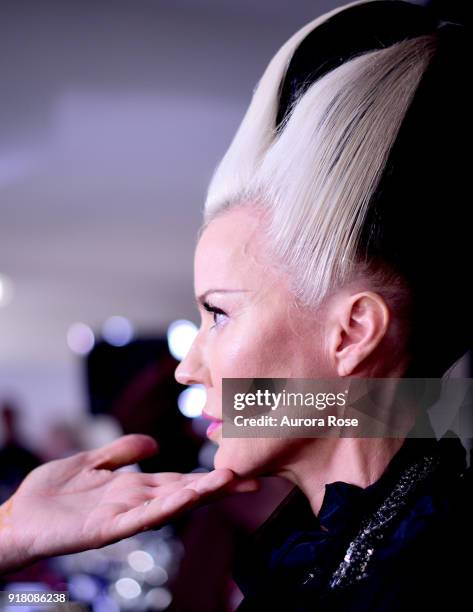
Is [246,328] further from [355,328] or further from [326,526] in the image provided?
[326,526]

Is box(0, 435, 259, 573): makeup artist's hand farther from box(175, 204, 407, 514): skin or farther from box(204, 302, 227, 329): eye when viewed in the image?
box(204, 302, 227, 329): eye

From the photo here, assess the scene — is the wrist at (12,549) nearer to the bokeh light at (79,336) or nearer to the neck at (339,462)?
the neck at (339,462)

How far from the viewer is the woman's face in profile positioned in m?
0.73

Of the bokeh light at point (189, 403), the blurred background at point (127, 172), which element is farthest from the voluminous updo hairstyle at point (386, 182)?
the bokeh light at point (189, 403)

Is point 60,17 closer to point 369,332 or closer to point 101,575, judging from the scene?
point 369,332

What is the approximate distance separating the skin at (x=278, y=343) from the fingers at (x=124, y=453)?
0.18 m

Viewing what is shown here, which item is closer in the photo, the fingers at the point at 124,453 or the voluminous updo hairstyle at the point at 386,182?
the voluminous updo hairstyle at the point at 386,182

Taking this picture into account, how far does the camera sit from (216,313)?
0.78 metres

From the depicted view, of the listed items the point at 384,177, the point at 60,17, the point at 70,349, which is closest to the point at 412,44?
the point at 384,177

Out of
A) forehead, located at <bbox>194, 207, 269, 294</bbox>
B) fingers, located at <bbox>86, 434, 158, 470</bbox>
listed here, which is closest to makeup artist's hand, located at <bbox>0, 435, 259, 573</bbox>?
fingers, located at <bbox>86, 434, 158, 470</bbox>

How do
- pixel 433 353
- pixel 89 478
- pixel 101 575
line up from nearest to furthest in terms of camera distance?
pixel 433 353 < pixel 89 478 < pixel 101 575

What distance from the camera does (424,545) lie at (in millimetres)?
647

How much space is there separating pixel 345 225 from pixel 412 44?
23cm

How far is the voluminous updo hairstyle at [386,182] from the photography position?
0.68m
